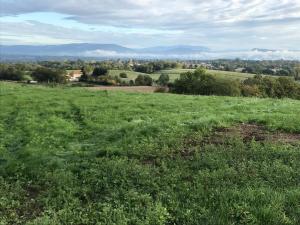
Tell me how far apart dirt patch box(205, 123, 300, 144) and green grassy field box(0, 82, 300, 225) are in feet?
0.39

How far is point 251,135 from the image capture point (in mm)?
12352

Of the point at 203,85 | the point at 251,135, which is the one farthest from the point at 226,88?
the point at 251,135

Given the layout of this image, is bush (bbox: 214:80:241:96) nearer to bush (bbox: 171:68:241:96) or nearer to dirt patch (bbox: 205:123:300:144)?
bush (bbox: 171:68:241:96)

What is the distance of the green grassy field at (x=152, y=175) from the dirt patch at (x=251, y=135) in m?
0.12

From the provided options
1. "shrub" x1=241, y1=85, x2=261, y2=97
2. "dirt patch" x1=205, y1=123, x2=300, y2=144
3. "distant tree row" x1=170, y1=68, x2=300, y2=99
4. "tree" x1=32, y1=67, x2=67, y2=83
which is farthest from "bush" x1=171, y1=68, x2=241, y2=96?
"dirt patch" x1=205, y1=123, x2=300, y2=144

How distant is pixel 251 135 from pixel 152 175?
436 cm

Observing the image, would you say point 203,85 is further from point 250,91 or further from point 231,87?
point 250,91

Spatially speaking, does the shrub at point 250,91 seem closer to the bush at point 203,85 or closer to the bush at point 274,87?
the bush at point 274,87

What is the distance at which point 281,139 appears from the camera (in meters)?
11.8

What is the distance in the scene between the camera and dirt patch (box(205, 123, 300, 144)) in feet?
38.3

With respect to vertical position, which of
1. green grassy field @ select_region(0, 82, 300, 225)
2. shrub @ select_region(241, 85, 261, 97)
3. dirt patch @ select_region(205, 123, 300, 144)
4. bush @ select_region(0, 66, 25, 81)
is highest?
dirt patch @ select_region(205, 123, 300, 144)

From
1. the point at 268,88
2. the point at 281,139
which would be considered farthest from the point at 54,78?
the point at 281,139

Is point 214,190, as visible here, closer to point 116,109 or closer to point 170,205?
point 170,205

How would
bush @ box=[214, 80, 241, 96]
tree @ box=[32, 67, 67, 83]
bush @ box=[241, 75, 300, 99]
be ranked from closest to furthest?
1. bush @ box=[214, 80, 241, 96]
2. bush @ box=[241, 75, 300, 99]
3. tree @ box=[32, 67, 67, 83]
